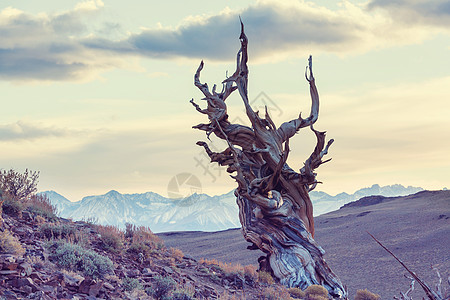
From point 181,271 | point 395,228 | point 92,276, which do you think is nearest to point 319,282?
point 181,271

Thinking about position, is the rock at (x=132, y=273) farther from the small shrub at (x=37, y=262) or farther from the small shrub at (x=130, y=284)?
the small shrub at (x=37, y=262)

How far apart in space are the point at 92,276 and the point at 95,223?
6.15 metres

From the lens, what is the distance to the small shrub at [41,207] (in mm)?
15500

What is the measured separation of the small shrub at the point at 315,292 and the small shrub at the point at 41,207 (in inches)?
282

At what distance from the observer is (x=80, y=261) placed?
453 inches

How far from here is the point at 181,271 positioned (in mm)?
14367

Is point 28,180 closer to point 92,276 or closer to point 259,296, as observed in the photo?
point 92,276

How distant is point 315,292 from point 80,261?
679cm

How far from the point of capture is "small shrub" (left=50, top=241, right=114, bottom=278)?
11.2 m

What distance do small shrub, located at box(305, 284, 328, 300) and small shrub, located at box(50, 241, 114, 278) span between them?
5802 mm

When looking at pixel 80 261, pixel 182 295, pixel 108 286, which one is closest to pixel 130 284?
pixel 108 286

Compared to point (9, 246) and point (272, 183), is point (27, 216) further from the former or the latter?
point (272, 183)

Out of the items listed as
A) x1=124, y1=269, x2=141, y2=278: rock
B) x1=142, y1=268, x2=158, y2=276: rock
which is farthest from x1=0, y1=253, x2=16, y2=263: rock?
x1=142, y1=268, x2=158, y2=276: rock

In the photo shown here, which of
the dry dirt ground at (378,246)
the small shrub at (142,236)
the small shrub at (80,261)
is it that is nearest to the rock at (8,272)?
the small shrub at (80,261)
